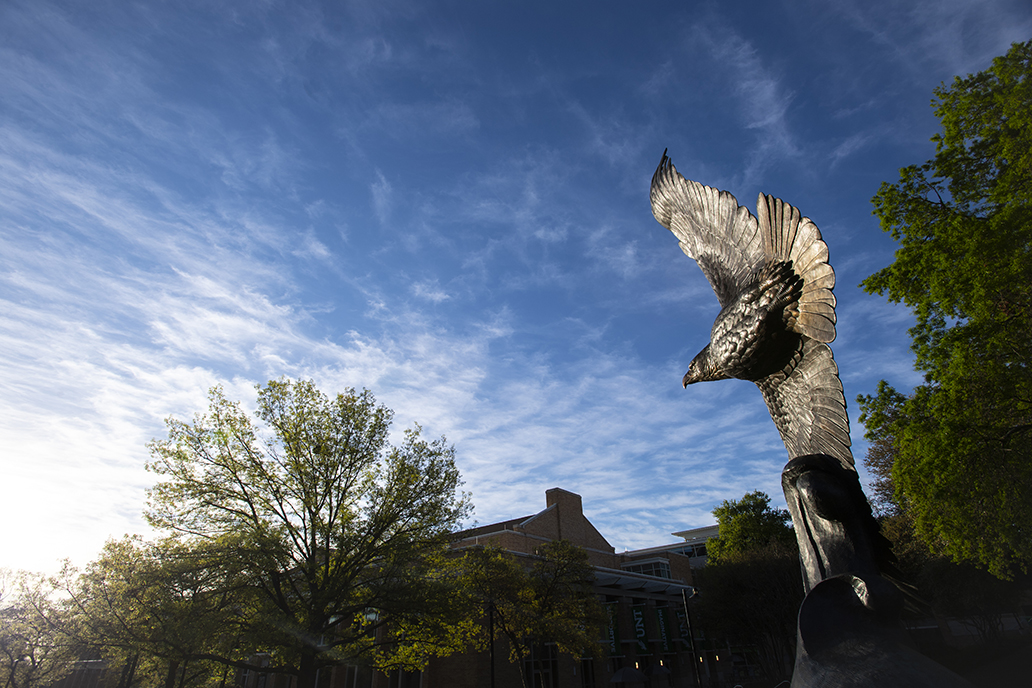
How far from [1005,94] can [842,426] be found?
1373cm

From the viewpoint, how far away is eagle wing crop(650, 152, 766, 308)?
15.0 ft

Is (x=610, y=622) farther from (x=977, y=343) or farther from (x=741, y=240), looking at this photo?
(x=741, y=240)

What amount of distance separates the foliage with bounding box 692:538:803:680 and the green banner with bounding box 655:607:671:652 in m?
3.16

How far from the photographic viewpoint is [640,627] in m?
33.7

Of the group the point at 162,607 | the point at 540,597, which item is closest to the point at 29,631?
the point at 162,607

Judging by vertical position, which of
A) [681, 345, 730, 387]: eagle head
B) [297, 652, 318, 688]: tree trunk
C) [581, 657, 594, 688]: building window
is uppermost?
[681, 345, 730, 387]: eagle head

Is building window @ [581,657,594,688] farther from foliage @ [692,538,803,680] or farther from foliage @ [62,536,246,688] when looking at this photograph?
foliage @ [62,536,246,688]

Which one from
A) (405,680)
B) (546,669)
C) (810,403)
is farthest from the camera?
(546,669)

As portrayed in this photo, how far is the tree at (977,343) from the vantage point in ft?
36.5

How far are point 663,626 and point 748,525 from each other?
10.7m

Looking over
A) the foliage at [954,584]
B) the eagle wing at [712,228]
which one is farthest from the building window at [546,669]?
the eagle wing at [712,228]

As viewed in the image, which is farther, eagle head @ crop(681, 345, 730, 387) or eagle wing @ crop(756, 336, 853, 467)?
eagle head @ crop(681, 345, 730, 387)

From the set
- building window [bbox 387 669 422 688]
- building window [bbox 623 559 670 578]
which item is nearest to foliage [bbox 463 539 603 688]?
building window [bbox 387 669 422 688]

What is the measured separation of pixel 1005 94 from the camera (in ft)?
39.5
